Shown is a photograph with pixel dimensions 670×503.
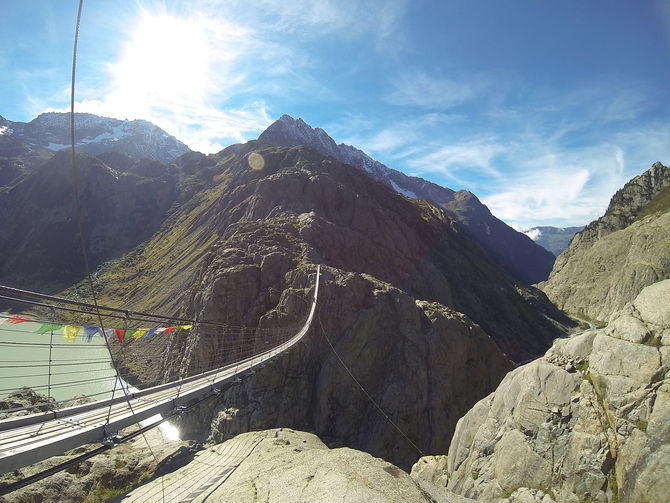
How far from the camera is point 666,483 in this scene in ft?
18.5

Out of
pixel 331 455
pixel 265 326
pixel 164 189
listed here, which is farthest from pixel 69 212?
pixel 331 455

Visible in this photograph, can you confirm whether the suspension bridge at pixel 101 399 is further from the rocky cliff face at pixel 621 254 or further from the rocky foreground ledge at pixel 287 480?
the rocky cliff face at pixel 621 254

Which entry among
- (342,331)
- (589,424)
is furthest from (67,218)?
(589,424)

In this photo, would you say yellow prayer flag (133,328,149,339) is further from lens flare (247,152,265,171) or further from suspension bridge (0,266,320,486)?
lens flare (247,152,265,171)

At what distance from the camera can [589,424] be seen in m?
7.27

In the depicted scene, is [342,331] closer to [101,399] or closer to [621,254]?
[101,399]

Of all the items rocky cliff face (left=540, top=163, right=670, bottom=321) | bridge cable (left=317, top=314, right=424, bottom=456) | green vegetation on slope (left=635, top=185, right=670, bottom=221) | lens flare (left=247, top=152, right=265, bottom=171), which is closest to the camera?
bridge cable (left=317, top=314, right=424, bottom=456)

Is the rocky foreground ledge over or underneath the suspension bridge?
underneath

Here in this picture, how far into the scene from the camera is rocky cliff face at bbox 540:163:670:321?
5931 cm

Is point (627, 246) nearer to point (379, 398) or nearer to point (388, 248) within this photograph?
point (388, 248)

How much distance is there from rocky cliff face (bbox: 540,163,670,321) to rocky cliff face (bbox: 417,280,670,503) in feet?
198

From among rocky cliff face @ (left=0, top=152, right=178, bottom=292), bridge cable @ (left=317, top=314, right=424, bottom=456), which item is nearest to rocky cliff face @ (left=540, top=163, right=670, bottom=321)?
bridge cable @ (left=317, top=314, right=424, bottom=456)

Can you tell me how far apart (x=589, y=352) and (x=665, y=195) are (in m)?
106

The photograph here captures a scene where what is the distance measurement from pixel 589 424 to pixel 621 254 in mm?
81609
